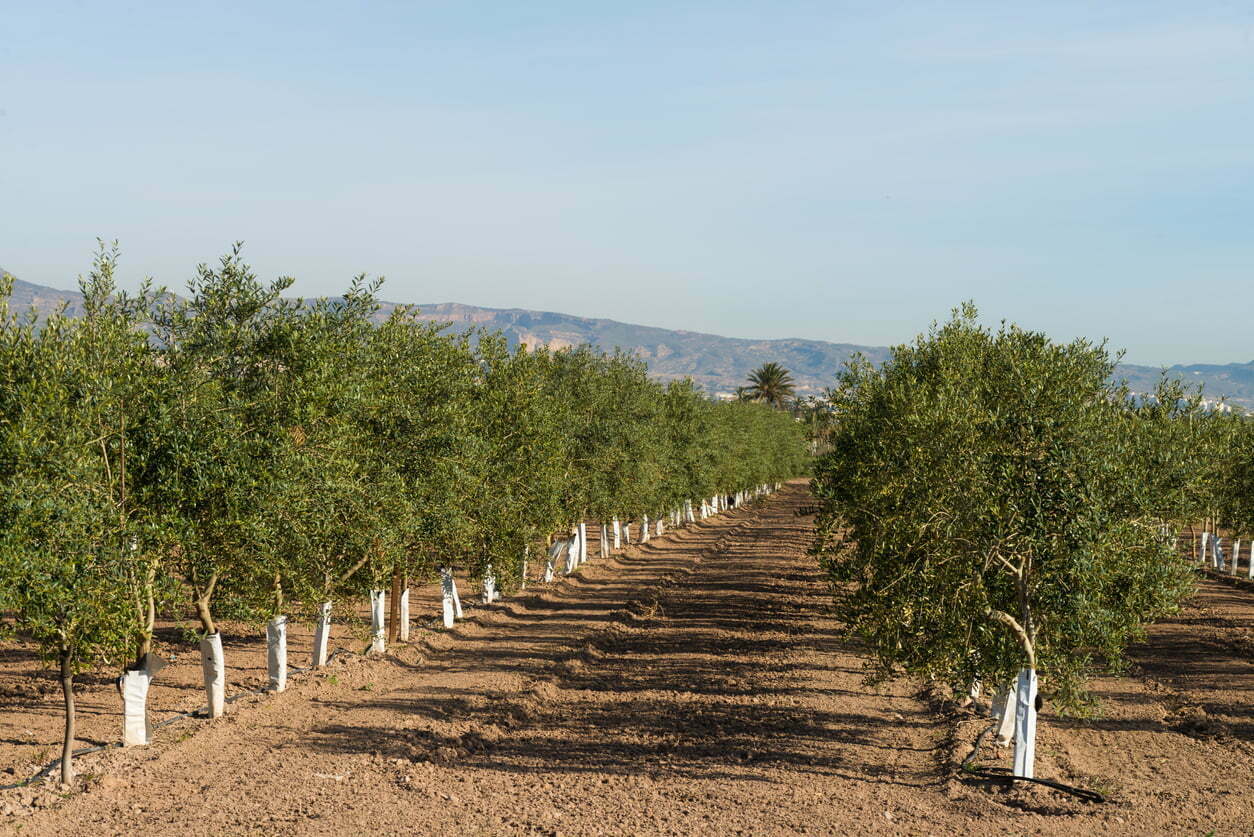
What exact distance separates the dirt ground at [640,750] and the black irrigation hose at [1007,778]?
0.99 feet

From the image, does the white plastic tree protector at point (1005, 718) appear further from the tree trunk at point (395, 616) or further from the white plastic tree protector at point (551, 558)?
the white plastic tree protector at point (551, 558)

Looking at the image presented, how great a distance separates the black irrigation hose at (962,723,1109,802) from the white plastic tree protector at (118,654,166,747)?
17.3m

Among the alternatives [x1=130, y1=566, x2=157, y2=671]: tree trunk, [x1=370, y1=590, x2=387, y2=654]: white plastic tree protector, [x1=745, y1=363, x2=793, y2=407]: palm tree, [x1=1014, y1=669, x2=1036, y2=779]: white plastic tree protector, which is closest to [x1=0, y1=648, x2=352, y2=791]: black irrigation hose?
[x1=370, y1=590, x2=387, y2=654]: white plastic tree protector


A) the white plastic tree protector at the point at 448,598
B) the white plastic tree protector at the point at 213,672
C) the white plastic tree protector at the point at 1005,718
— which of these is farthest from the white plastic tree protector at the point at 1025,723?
the white plastic tree protector at the point at 448,598

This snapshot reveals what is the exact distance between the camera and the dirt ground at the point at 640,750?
17.4 m

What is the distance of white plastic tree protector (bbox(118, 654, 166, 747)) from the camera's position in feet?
67.5

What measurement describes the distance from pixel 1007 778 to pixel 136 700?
1833 cm

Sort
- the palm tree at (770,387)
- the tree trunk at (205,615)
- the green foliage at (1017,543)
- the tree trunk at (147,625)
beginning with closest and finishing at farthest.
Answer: the green foliage at (1017,543)
the tree trunk at (147,625)
the tree trunk at (205,615)
the palm tree at (770,387)

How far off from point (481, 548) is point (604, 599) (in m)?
11.5

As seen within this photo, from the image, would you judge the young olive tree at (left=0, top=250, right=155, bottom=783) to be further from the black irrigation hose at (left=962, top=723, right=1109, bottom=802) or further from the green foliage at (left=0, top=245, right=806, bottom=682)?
the black irrigation hose at (left=962, top=723, right=1109, bottom=802)

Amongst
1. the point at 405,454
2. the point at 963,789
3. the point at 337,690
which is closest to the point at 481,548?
the point at 405,454

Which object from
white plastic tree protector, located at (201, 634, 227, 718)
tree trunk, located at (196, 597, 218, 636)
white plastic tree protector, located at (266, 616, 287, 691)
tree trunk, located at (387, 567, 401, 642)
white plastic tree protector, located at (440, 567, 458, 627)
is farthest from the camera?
white plastic tree protector, located at (440, 567, 458, 627)

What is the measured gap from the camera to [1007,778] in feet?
62.5

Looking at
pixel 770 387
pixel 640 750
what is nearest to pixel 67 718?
pixel 640 750
